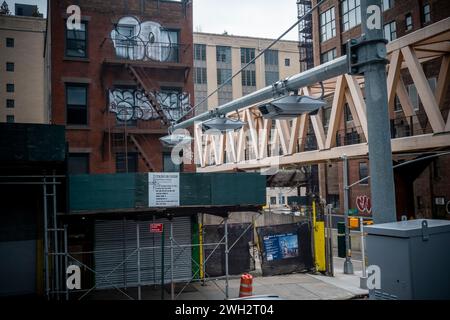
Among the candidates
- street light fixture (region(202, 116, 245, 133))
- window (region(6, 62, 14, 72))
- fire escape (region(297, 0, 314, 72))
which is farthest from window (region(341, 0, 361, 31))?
window (region(6, 62, 14, 72))

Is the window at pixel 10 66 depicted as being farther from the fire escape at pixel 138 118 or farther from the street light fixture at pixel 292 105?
the street light fixture at pixel 292 105

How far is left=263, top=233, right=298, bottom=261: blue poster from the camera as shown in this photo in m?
18.6

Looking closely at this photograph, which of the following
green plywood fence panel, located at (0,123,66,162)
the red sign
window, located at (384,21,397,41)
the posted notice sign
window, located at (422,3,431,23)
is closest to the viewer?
green plywood fence panel, located at (0,123,66,162)

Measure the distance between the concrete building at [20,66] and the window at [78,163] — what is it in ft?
148

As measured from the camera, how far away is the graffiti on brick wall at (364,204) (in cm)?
3962

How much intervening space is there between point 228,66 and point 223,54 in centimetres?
233

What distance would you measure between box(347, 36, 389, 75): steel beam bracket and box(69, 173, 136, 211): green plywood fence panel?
25.4 ft

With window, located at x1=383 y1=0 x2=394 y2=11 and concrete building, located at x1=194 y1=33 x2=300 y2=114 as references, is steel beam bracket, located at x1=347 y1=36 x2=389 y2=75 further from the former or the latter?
concrete building, located at x1=194 y1=33 x2=300 y2=114

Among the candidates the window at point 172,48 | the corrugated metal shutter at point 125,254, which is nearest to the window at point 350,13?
the window at point 172,48

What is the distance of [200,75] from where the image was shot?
241 ft

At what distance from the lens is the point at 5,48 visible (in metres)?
63.4

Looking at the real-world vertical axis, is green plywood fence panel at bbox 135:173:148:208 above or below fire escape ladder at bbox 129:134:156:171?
below

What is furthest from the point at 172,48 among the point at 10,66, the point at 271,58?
the point at 271,58

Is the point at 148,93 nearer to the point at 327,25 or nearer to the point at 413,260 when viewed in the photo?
the point at 413,260
